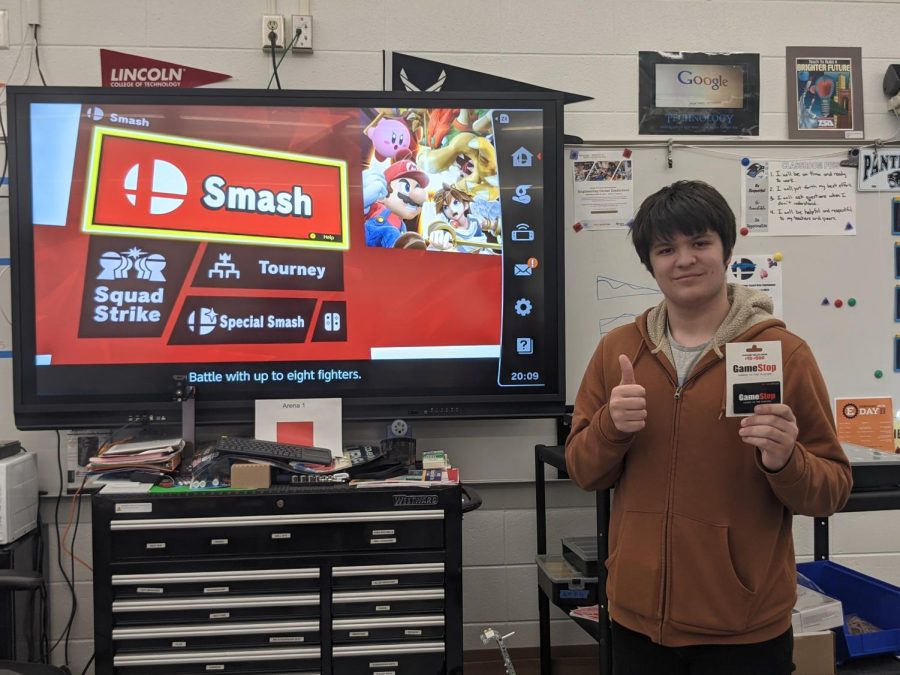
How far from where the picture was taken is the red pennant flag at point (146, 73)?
228cm

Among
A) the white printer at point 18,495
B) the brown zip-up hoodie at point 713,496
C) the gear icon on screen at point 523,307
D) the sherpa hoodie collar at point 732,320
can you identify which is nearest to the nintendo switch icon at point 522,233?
the gear icon on screen at point 523,307

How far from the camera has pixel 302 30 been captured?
2307mm

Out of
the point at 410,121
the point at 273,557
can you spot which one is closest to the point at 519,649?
the point at 273,557

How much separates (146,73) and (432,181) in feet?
3.80

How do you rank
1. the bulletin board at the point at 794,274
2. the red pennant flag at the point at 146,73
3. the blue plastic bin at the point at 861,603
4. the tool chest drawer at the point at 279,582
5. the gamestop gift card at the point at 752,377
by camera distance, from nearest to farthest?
the gamestop gift card at the point at 752,377
the tool chest drawer at the point at 279,582
the blue plastic bin at the point at 861,603
the red pennant flag at the point at 146,73
the bulletin board at the point at 794,274

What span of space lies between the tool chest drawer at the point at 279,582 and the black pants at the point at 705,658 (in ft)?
2.14

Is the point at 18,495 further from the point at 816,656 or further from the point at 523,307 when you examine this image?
the point at 816,656

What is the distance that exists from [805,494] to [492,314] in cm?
121

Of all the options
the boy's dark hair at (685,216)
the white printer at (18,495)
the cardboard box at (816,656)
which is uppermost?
the boy's dark hair at (685,216)

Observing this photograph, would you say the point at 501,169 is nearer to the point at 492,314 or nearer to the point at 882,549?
the point at 492,314

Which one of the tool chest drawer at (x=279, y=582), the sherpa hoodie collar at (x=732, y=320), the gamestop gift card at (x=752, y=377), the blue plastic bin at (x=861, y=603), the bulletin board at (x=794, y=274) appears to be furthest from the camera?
the bulletin board at (x=794, y=274)

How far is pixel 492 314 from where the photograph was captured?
2182 mm

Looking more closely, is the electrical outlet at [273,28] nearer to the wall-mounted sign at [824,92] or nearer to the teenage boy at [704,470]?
the teenage boy at [704,470]

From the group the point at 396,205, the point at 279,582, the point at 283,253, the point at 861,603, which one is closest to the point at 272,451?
the point at 279,582
